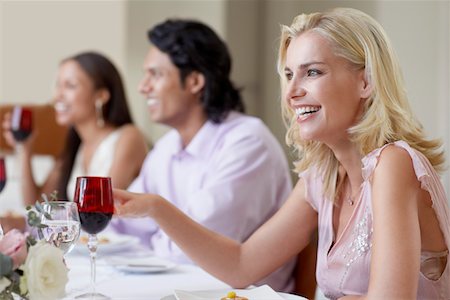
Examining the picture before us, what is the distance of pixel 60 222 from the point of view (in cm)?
129

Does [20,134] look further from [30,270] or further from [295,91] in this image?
[30,270]

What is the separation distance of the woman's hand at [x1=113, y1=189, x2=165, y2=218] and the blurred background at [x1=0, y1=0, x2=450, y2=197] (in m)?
2.19

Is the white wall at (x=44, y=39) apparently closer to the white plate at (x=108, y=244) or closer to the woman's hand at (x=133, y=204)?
the white plate at (x=108, y=244)

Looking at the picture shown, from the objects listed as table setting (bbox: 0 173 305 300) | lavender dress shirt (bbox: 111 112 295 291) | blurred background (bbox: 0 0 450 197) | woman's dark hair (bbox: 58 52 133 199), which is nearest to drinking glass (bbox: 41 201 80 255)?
table setting (bbox: 0 173 305 300)

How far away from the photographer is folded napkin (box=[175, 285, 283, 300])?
4.24ft

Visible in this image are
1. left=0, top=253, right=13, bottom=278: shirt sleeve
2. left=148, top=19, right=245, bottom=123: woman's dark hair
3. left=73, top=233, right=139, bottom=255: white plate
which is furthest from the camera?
left=148, top=19, right=245, bottom=123: woman's dark hair

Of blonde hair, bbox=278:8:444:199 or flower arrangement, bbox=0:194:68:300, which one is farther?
blonde hair, bbox=278:8:444:199

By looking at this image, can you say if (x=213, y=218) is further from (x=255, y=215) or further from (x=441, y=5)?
(x=441, y=5)

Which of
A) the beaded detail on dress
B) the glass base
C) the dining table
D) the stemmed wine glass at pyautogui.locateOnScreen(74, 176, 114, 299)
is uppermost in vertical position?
the stemmed wine glass at pyautogui.locateOnScreen(74, 176, 114, 299)

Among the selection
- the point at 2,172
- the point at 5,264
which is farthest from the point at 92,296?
the point at 2,172

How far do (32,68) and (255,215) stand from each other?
3.03 meters

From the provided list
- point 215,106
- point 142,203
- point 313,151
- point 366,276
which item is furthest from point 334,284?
point 215,106

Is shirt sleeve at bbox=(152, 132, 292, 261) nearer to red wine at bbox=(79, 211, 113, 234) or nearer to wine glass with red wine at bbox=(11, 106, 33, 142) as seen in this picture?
red wine at bbox=(79, 211, 113, 234)

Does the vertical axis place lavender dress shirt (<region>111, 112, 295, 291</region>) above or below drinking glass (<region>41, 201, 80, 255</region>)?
below
